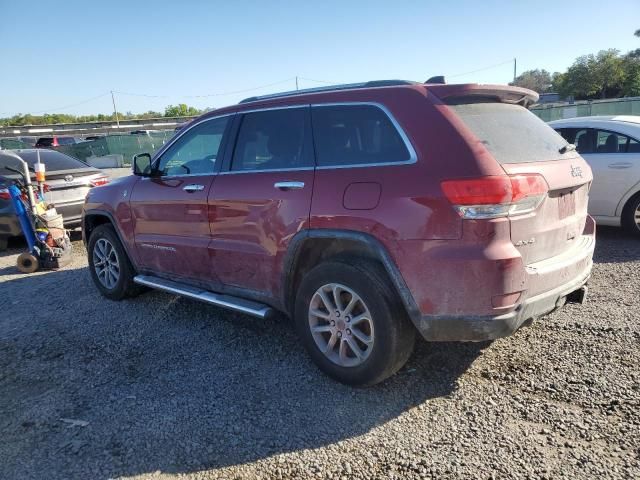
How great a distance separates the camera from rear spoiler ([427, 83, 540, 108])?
10.1 feet

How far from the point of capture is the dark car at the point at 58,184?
766 centimetres

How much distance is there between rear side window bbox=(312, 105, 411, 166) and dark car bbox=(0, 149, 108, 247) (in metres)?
6.11

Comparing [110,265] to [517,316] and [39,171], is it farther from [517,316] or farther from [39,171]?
[517,316]

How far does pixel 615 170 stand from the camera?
21.1 ft

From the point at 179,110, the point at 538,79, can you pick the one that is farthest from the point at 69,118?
the point at 538,79

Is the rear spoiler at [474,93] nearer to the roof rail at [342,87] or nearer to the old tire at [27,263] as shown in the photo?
the roof rail at [342,87]

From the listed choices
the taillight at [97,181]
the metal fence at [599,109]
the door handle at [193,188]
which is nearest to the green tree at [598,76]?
the metal fence at [599,109]

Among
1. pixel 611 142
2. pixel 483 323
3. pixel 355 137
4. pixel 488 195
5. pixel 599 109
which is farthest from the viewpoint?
pixel 599 109

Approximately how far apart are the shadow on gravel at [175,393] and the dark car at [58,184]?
3.56 meters

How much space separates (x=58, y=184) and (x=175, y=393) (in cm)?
611

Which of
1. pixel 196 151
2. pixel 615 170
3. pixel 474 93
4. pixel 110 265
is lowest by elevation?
pixel 110 265

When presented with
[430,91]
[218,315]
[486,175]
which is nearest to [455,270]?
[486,175]

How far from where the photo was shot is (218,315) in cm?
479

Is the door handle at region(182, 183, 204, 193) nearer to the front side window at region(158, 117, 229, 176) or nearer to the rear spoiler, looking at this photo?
the front side window at region(158, 117, 229, 176)
